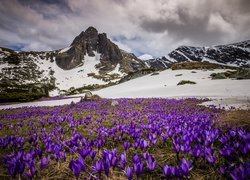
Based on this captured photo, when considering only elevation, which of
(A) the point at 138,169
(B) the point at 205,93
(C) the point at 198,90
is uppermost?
(C) the point at 198,90

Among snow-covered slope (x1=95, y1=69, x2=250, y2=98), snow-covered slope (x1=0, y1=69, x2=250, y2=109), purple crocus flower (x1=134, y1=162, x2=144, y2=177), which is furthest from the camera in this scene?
snow-covered slope (x1=95, y1=69, x2=250, y2=98)

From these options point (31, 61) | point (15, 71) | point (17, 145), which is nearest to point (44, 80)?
point (15, 71)

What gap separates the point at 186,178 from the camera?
2.04 meters

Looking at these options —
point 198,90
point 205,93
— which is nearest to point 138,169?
point 205,93

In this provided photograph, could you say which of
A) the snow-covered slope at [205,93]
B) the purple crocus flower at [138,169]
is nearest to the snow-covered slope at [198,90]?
the snow-covered slope at [205,93]

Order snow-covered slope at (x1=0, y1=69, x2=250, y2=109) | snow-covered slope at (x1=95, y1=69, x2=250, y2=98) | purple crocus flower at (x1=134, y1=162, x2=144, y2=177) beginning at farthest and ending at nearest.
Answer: snow-covered slope at (x1=95, y1=69, x2=250, y2=98) < snow-covered slope at (x1=0, y1=69, x2=250, y2=109) < purple crocus flower at (x1=134, y1=162, x2=144, y2=177)

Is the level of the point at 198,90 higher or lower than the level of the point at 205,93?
higher

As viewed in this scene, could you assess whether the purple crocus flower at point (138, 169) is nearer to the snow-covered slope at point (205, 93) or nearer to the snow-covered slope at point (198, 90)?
the snow-covered slope at point (205, 93)

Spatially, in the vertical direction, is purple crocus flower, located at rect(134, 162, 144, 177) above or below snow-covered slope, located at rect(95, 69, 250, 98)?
below

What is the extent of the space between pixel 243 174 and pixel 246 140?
1208 mm

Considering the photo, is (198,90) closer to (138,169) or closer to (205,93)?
(205,93)

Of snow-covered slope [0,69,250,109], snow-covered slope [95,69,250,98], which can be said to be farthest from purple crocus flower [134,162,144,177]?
snow-covered slope [95,69,250,98]

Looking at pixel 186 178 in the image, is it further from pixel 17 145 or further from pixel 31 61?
pixel 31 61

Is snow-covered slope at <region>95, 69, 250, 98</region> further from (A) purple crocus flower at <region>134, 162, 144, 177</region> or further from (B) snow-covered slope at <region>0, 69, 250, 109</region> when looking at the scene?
(A) purple crocus flower at <region>134, 162, 144, 177</region>
